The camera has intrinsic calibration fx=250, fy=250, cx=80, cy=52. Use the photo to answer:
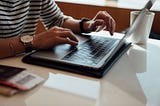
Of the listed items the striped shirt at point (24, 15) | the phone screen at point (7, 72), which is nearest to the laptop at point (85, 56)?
the phone screen at point (7, 72)

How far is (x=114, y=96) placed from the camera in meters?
0.61

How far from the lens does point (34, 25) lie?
51.6 inches

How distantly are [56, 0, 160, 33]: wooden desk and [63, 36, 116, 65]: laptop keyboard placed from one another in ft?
2.47

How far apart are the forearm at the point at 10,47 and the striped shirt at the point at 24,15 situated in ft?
0.73

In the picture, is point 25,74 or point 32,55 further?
point 32,55

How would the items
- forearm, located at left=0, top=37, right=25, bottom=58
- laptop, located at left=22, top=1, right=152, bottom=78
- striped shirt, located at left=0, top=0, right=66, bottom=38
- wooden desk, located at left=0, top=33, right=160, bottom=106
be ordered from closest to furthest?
wooden desk, located at left=0, top=33, right=160, bottom=106 → laptop, located at left=22, top=1, right=152, bottom=78 → forearm, located at left=0, top=37, right=25, bottom=58 → striped shirt, located at left=0, top=0, right=66, bottom=38

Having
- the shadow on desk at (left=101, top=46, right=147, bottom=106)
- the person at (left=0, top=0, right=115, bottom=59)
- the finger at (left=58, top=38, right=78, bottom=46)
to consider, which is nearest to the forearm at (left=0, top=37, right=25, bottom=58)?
the person at (left=0, top=0, right=115, bottom=59)

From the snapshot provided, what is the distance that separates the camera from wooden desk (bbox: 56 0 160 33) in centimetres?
171

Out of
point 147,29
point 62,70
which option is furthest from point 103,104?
point 147,29

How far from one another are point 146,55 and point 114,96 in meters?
0.37

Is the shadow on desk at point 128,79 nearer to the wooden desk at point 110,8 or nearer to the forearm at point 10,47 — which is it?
the forearm at point 10,47

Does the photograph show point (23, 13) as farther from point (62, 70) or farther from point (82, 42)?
point (62, 70)

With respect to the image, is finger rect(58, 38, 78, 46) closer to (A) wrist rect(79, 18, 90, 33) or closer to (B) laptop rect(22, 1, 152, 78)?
(B) laptop rect(22, 1, 152, 78)

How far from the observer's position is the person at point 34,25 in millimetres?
873
